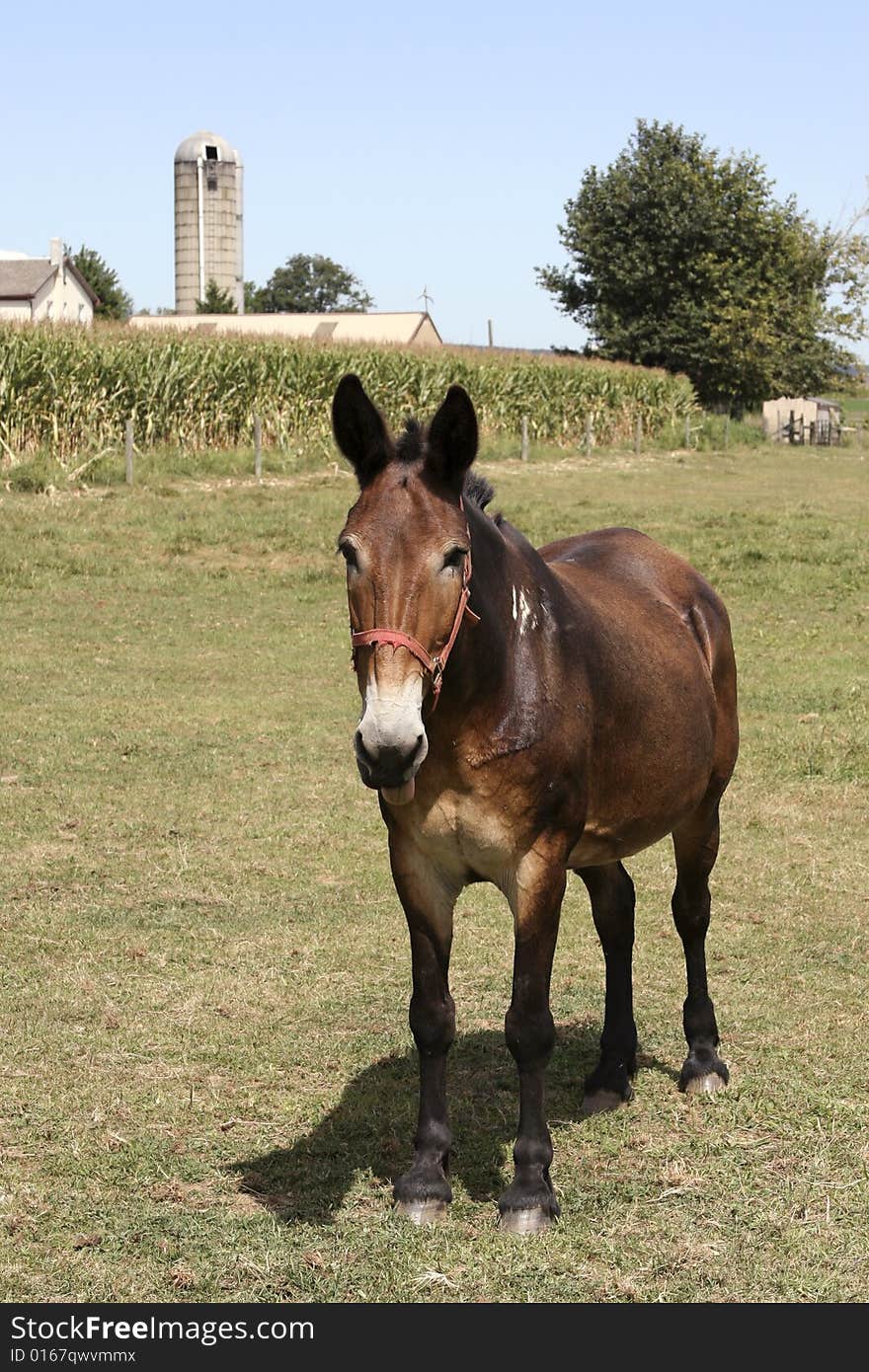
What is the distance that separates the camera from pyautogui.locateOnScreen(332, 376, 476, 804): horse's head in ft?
11.7

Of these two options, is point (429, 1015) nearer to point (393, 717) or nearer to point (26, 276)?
point (393, 717)

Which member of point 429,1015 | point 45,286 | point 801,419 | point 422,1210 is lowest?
point 422,1210

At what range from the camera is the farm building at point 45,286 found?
188 feet

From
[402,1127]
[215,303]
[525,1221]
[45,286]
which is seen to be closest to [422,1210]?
[525,1221]

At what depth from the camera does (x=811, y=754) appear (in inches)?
431

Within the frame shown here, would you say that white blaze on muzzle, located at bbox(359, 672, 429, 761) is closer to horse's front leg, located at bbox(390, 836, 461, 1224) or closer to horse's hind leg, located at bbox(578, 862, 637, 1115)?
horse's front leg, located at bbox(390, 836, 461, 1224)

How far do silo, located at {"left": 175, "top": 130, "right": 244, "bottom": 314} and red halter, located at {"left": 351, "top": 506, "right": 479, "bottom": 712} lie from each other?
241 feet

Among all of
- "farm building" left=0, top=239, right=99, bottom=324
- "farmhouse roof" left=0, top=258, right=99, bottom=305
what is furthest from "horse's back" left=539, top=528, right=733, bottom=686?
"farmhouse roof" left=0, top=258, right=99, bottom=305

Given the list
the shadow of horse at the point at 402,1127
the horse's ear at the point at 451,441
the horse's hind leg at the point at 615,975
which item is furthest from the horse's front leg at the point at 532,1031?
the horse's ear at the point at 451,441

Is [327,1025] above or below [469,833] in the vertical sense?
below

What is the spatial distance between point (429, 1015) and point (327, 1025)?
1680 millimetres

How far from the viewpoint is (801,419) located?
58625 mm

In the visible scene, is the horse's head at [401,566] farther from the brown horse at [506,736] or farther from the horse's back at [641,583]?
the horse's back at [641,583]

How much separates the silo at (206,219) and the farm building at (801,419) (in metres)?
27.1
